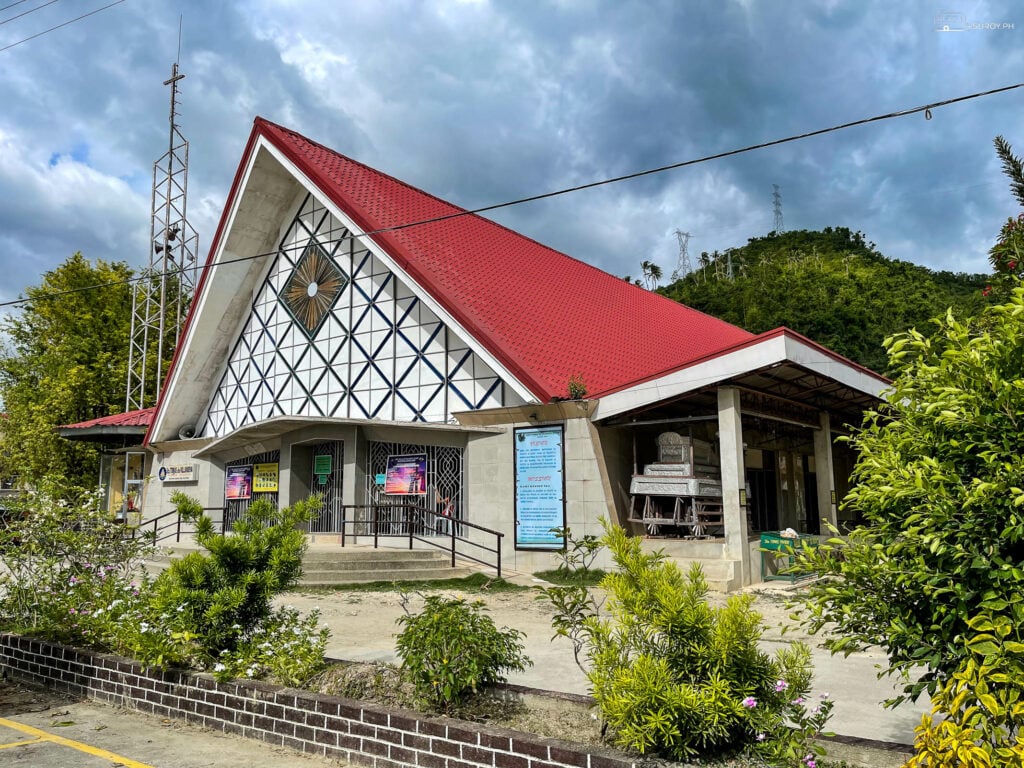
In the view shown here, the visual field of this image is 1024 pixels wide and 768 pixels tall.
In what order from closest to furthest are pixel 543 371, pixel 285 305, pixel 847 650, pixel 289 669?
pixel 847 650, pixel 289 669, pixel 543 371, pixel 285 305

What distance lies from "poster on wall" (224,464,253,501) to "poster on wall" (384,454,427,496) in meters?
5.30

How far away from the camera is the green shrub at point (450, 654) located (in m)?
5.19

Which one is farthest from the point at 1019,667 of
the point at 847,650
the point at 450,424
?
the point at 450,424

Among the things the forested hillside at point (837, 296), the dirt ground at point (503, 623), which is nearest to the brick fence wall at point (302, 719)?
the dirt ground at point (503, 623)

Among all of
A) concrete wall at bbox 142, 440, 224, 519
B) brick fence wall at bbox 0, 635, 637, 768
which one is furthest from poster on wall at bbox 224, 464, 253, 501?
brick fence wall at bbox 0, 635, 637, 768

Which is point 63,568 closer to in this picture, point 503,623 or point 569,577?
point 503,623

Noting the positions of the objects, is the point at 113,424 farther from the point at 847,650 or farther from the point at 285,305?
the point at 847,650

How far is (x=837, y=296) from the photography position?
50.0m

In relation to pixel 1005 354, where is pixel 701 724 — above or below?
below

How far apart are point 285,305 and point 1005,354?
2076cm

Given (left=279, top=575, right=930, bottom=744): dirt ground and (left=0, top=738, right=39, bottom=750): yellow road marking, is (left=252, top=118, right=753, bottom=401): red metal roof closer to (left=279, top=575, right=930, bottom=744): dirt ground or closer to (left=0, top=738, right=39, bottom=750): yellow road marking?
(left=279, top=575, right=930, bottom=744): dirt ground

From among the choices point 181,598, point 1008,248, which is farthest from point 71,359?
point 1008,248

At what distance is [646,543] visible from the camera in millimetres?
15461

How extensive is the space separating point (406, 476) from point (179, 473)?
29.2 feet
